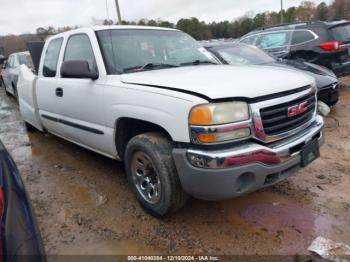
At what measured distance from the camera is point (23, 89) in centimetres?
549

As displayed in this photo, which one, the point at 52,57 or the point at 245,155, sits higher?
the point at 52,57

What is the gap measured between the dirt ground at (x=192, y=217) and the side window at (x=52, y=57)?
4.37ft

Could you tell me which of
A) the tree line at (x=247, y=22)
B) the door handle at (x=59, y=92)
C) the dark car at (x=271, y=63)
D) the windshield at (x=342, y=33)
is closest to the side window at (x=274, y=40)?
the windshield at (x=342, y=33)

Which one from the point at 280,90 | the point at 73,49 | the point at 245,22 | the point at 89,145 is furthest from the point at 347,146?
the point at 245,22

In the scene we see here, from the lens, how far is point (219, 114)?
2428 mm

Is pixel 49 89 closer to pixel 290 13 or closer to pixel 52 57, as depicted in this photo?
pixel 52 57

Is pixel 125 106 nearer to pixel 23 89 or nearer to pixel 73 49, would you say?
pixel 73 49

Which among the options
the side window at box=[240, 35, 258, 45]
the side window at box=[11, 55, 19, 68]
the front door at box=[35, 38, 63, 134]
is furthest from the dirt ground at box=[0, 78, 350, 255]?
the side window at box=[11, 55, 19, 68]

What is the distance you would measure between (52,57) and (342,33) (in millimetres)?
6664

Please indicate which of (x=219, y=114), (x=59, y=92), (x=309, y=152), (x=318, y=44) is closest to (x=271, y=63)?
(x=318, y=44)

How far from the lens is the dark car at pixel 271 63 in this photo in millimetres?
5773

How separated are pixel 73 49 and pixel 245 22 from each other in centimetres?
5096

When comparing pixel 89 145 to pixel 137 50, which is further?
pixel 89 145

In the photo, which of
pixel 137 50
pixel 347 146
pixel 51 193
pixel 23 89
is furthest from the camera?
pixel 23 89
